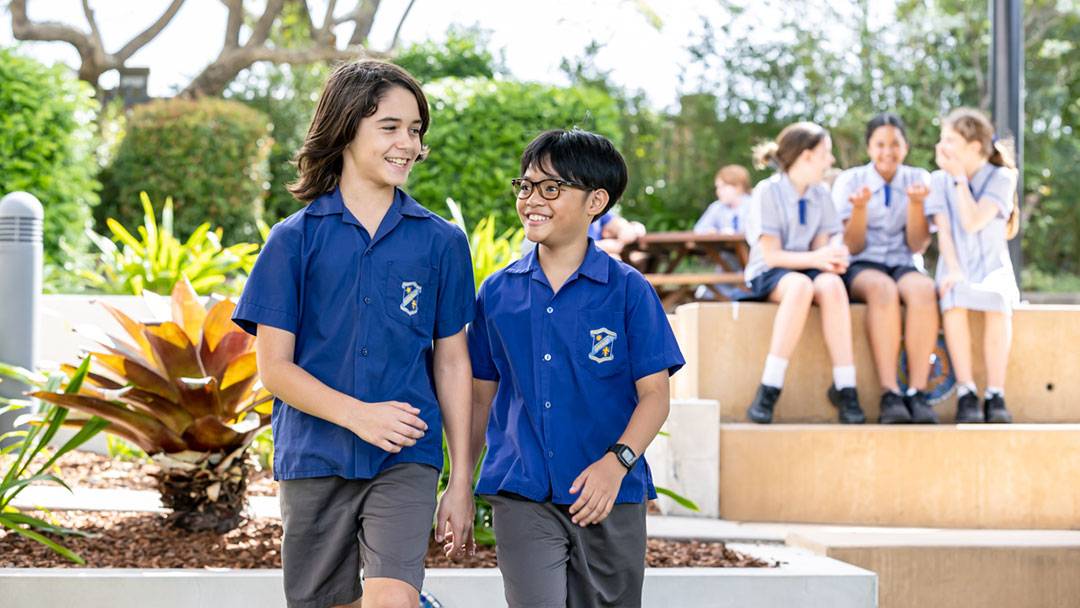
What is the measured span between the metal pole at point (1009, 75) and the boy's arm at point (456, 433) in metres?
4.91

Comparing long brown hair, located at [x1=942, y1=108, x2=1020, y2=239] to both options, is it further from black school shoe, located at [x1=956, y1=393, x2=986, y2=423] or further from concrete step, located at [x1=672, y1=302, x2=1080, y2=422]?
black school shoe, located at [x1=956, y1=393, x2=986, y2=423]

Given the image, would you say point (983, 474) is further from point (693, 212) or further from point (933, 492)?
point (693, 212)

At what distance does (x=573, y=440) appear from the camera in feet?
8.56

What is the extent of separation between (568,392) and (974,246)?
12.5 ft

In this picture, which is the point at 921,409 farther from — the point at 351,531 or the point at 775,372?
the point at 351,531

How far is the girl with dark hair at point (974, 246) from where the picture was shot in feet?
18.6

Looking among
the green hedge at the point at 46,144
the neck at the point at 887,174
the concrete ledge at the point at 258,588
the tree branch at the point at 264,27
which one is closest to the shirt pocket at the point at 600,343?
the concrete ledge at the point at 258,588

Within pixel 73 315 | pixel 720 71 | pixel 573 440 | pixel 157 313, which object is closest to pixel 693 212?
pixel 720 71

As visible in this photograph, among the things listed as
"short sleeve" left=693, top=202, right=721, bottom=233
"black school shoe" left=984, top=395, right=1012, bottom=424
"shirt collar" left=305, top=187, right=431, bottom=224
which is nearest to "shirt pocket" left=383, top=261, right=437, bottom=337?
"shirt collar" left=305, top=187, right=431, bottom=224

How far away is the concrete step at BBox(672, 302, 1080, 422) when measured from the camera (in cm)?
576

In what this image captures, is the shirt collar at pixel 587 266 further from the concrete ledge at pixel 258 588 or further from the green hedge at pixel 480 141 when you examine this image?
the green hedge at pixel 480 141

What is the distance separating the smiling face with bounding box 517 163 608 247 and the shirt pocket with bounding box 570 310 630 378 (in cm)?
18

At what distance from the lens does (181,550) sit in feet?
12.9

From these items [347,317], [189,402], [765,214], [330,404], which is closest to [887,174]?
[765,214]
